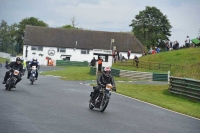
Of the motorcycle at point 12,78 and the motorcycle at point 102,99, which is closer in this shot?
the motorcycle at point 102,99

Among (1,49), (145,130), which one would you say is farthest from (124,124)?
(1,49)

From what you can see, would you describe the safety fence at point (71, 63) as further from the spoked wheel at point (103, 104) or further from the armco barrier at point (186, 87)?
the spoked wheel at point (103, 104)

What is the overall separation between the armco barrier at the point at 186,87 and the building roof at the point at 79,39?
72.7 meters

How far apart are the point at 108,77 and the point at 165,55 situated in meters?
46.9

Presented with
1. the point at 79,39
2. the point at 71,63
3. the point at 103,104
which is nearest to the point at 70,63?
the point at 71,63

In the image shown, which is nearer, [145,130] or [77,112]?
[145,130]

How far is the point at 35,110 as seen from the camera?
16359 mm

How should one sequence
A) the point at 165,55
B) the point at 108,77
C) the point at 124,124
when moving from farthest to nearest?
1. the point at 165,55
2. the point at 108,77
3. the point at 124,124

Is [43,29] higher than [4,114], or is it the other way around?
[43,29]

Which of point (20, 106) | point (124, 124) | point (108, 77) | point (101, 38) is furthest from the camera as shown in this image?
point (101, 38)

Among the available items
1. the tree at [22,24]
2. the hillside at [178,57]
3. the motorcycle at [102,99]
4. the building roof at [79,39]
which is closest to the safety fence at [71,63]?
the building roof at [79,39]

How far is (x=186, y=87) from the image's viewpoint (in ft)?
98.9

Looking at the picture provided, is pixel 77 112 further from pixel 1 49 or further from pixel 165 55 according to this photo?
pixel 1 49

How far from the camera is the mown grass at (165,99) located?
922 inches
